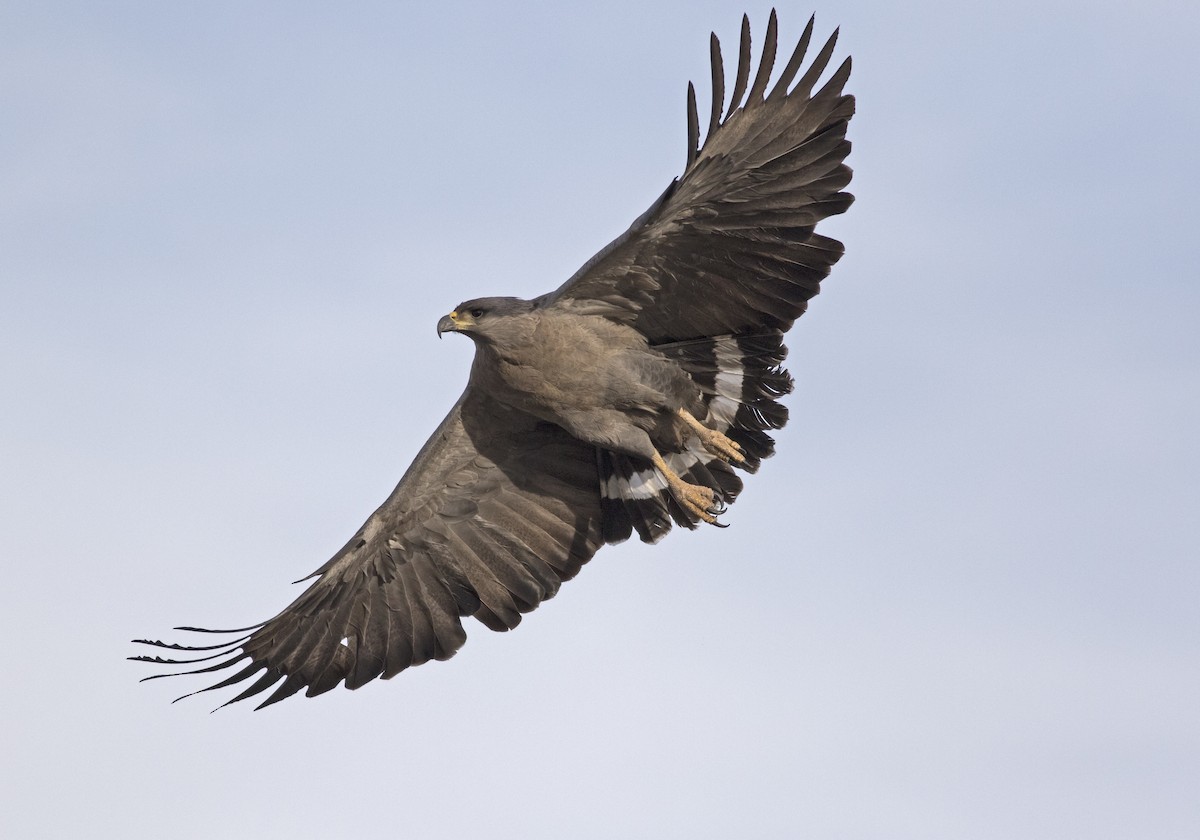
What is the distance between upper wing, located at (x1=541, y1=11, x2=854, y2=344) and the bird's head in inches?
11.8

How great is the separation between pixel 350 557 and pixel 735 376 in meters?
2.88

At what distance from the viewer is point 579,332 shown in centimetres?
938

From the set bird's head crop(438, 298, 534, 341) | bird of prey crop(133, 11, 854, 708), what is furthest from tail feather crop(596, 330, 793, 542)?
bird's head crop(438, 298, 534, 341)

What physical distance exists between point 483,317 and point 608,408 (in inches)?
40.4

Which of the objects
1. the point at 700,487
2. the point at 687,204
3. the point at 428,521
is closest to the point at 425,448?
the point at 428,521

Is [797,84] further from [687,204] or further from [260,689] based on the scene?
[260,689]

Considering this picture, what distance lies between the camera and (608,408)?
966cm

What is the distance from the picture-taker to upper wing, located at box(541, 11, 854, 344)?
348 inches

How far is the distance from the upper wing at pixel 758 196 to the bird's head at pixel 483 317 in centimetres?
30

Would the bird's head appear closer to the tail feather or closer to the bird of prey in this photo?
the bird of prey

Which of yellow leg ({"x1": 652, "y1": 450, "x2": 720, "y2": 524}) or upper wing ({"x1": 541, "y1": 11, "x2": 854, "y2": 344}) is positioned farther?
yellow leg ({"x1": 652, "y1": 450, "x2": 720, "y2": 524})

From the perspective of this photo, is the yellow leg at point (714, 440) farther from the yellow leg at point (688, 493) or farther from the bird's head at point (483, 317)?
→ the bird's head at point (483, 317)

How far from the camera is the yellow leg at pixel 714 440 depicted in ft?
31.7

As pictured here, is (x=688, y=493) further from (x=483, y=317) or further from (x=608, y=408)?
(x=483, y=317)
